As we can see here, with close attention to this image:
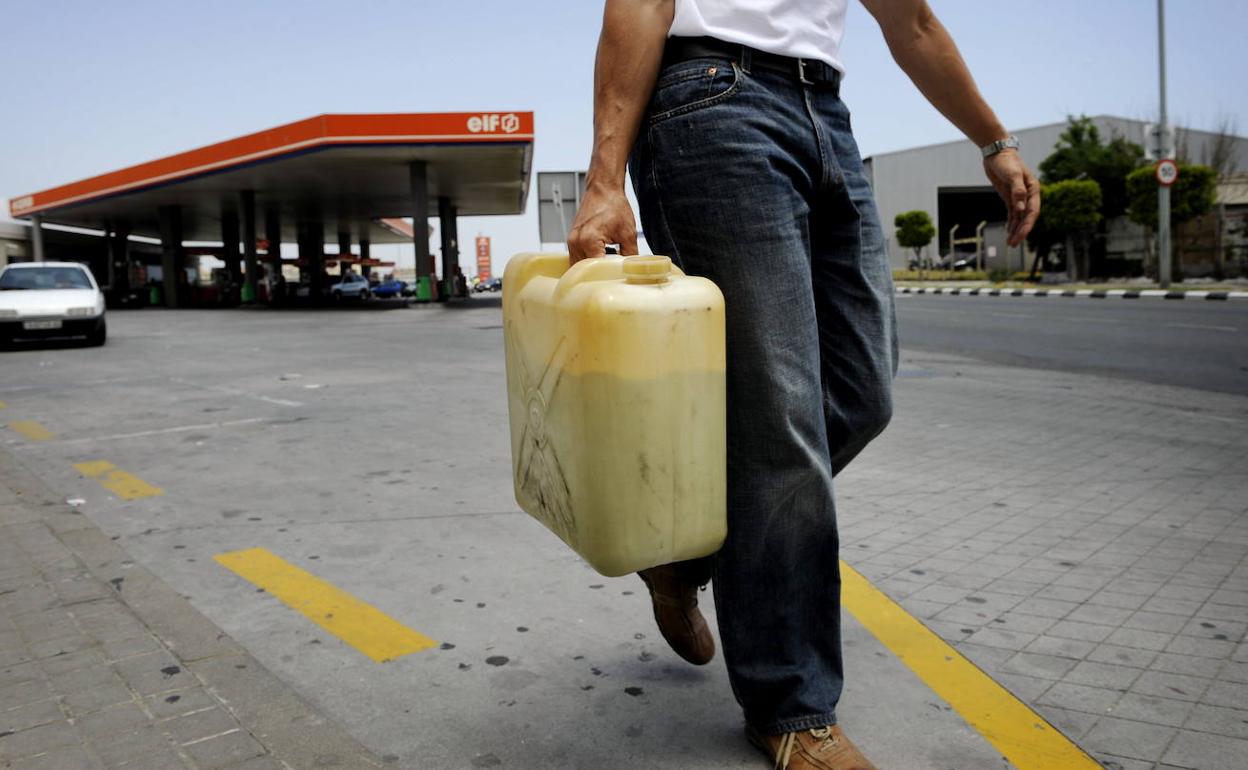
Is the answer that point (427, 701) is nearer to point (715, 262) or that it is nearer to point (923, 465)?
point (715, 262)

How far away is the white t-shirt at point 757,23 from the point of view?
166cm

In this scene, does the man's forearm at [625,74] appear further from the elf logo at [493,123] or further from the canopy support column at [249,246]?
the canopy support column at [249,246]

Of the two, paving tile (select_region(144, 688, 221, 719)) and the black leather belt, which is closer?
the black leather belt

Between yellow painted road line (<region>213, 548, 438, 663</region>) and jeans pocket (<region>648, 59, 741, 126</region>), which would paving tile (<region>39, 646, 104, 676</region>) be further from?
jeans pocket (<region>648, 59, 741, 126</region>)

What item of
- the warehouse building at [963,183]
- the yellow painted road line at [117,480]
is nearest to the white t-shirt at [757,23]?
the yellow painted road line at [117,480]

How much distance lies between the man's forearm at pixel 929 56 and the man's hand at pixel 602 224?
0.86 m

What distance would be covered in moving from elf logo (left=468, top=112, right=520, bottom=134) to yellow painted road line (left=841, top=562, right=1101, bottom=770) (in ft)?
72.3

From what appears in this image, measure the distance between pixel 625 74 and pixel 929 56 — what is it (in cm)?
81

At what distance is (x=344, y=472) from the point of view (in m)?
4.24

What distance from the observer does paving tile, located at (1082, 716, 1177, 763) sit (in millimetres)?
1736

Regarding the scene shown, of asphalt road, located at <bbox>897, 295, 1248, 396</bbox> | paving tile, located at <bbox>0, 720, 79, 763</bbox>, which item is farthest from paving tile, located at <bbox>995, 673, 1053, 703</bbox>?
asphalt road, located at <bbox>897, 295, 1248, 396</bbox>

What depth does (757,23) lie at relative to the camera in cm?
167

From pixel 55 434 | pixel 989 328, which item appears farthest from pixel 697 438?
pixel 989 328

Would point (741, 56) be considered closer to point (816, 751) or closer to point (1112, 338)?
point (816, 751)
